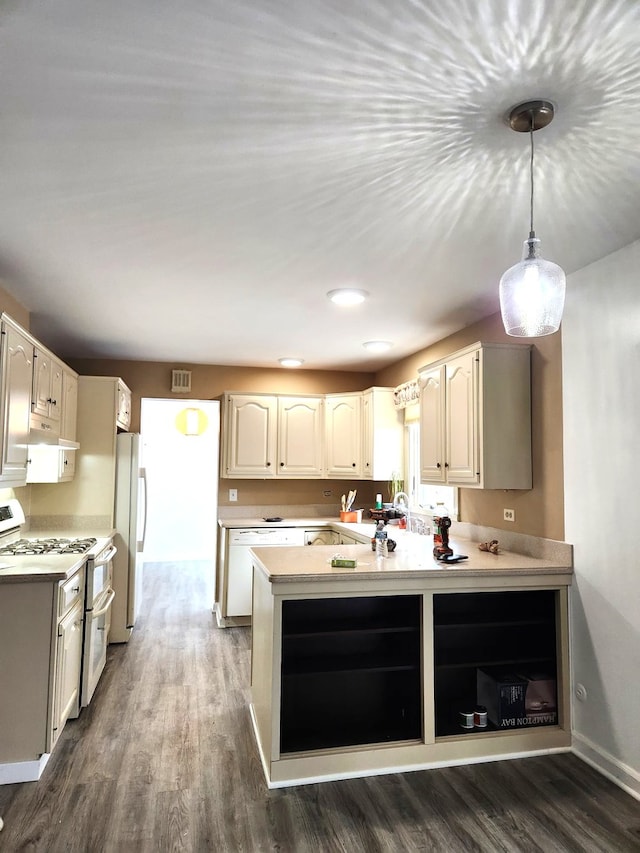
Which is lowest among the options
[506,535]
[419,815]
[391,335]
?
[419,815]

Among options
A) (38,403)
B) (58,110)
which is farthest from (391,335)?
(58,110)

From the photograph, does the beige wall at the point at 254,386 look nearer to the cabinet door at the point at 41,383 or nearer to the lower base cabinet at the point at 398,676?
the cabinet door at the point at 41,383

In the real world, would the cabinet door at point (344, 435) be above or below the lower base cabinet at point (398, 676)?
above

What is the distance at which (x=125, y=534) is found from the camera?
4.63m

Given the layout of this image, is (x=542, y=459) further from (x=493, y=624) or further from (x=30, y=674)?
(x=30, y=674)

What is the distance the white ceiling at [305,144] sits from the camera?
138 cm

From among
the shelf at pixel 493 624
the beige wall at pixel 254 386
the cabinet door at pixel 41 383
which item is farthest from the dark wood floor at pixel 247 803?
the beige wall at pixel 254 386

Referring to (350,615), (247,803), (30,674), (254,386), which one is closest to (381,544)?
(350,615)

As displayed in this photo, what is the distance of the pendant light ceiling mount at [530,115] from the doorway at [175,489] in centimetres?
741

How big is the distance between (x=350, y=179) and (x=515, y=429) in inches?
75.2

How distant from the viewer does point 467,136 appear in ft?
5.98

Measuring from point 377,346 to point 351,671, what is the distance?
2.80 metres

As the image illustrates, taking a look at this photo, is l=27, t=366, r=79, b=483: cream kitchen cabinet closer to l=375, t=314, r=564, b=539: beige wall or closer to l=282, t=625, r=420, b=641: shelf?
l=282, t=625, r=420, b=641: shelf

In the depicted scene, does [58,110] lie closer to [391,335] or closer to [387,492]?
[391,335]
